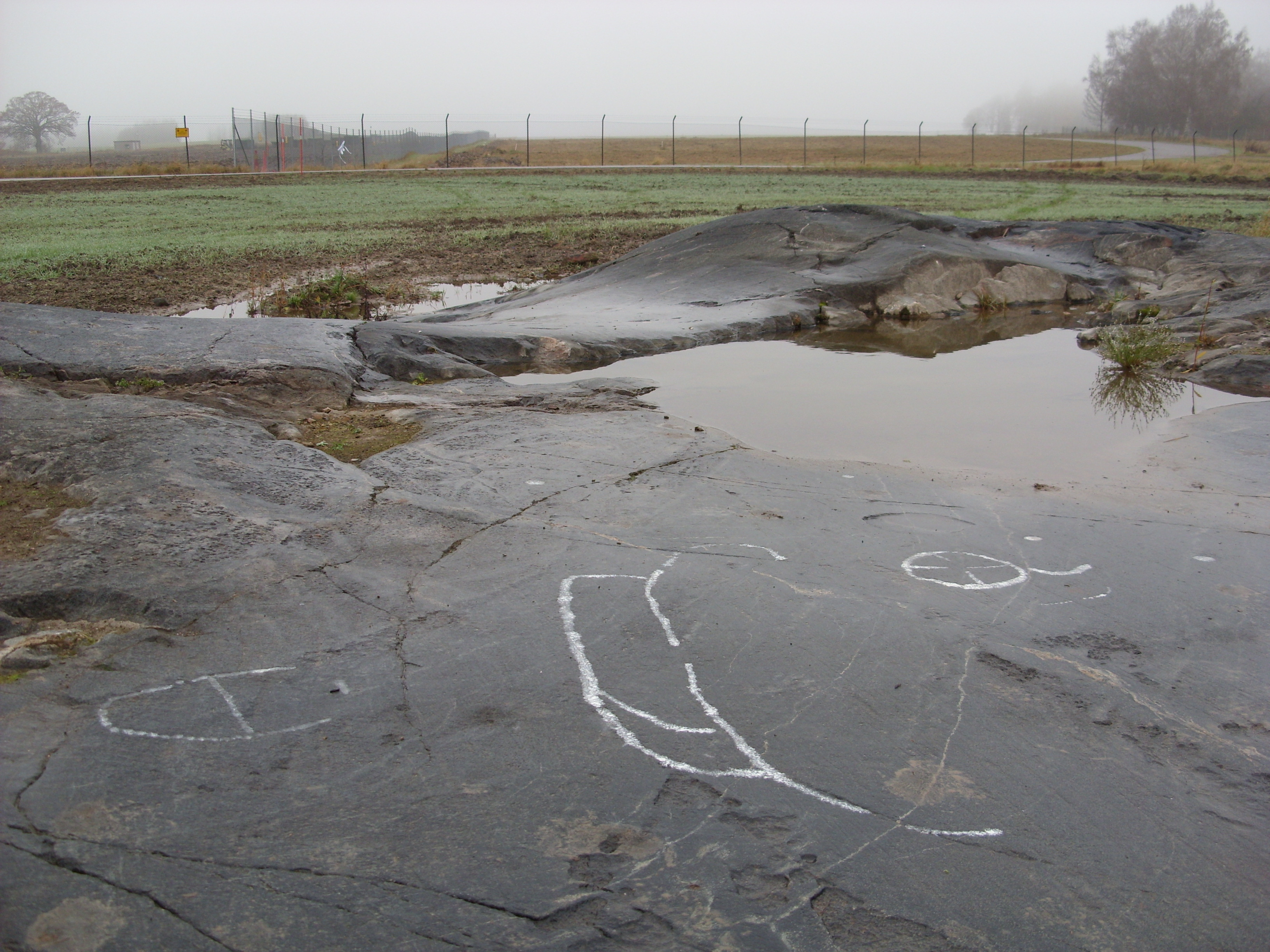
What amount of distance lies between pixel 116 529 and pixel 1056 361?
8248 mm

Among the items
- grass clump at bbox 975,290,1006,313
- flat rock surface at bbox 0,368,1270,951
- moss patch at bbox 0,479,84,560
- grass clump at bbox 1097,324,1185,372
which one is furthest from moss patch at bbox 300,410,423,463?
grass clump at bbox 975,290,1006,313

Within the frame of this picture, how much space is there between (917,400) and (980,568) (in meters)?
3.59

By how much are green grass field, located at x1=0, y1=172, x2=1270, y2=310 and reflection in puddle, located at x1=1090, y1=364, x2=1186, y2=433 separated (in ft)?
26.3

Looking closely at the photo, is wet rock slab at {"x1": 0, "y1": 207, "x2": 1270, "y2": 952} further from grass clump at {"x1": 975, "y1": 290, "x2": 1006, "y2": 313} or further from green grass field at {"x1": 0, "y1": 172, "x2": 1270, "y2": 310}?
green grass field at {"x1": 0, "y1": 172, "x2": 1270, "y2": 310}

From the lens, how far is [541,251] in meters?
16.0

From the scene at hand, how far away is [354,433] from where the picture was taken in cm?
611

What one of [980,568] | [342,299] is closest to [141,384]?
[342,299]

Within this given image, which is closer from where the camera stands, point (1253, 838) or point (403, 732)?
point (1253, 838)

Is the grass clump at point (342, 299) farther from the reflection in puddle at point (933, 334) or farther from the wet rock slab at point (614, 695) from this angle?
the reflection in puddle at point (933, 334)

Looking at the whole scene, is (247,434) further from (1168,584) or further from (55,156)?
(55,156)

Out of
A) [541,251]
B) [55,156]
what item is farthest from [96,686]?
[55,156]

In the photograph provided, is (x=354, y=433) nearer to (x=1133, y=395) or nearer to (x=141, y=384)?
(x=141, y=384)

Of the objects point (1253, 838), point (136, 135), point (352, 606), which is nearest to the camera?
point (1253, 838)

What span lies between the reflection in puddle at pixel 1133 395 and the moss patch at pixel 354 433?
5.16 meters
